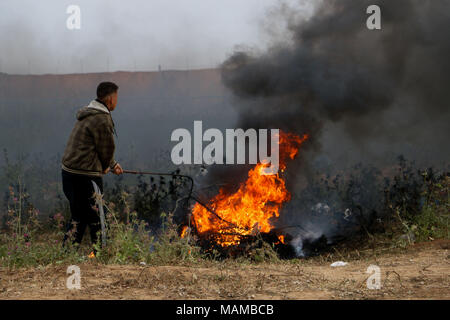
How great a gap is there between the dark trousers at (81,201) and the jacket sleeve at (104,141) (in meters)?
0.28

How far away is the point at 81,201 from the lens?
5020mm

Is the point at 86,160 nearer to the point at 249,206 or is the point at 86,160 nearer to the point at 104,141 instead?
the point at 104,141

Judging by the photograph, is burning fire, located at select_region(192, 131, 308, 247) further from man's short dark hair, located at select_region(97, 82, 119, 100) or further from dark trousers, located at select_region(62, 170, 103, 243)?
man's short dark hair, located at select_region(97, 82, 119, 100)

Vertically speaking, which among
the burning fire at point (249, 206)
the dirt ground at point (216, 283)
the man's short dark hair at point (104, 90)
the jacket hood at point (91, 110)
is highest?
the man's short dark hair at point (104, 90)

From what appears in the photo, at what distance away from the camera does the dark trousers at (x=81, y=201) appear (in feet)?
16.3

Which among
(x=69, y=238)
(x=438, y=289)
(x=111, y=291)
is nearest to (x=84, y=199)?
(x=69, y=238)

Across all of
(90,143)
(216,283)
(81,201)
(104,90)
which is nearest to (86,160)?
(90,143)

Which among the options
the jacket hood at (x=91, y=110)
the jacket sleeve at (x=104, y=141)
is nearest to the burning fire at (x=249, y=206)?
the jacket sleeve at (x=104, y=141)

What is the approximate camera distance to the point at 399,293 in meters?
3.46

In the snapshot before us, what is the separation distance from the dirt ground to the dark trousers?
2.94 ft

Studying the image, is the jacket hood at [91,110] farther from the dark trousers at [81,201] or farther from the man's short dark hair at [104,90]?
the dark trousers at [81,201]

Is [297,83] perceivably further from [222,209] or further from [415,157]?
[415,157]

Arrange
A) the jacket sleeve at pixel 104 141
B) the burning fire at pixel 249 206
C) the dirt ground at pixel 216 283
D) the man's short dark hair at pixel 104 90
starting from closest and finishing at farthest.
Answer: the dirt ground at pixel 216 283, the jacket sleeve at pixel 104 141, the man's short dark hair at pixel 104 90, the burning fire at pixel 249 206

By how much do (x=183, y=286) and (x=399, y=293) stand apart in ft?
5.88
